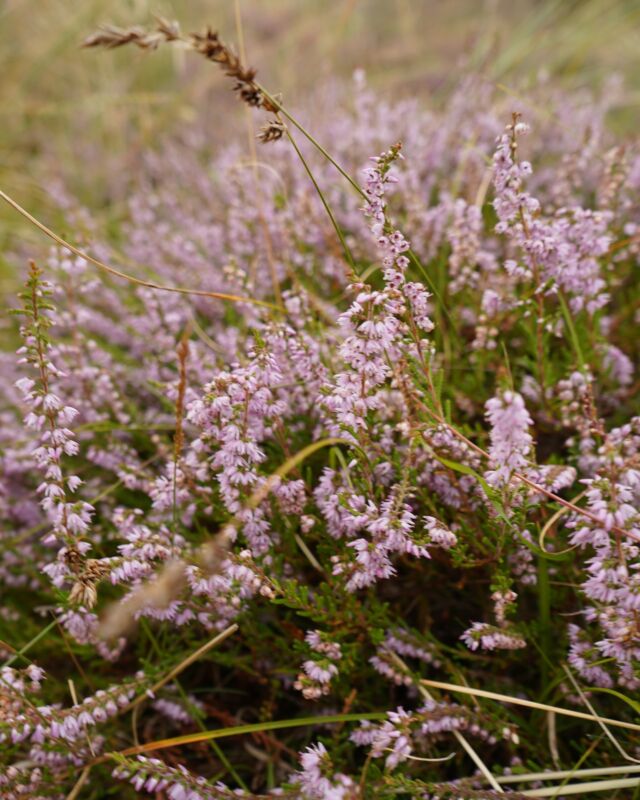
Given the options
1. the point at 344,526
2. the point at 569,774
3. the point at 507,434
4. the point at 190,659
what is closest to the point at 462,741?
the point at 569,774

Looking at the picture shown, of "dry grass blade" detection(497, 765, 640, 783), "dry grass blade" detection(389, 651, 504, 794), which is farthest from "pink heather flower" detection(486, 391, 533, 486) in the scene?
"dry grass blade" detection(497, 765, 640, 783)

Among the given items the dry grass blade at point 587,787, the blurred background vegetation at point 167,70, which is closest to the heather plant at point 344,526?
the dry grass blade at point 587,787

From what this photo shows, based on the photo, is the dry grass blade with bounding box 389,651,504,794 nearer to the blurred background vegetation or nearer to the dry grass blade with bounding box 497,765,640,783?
the dry grass blade with bounding box 497,765,640,783

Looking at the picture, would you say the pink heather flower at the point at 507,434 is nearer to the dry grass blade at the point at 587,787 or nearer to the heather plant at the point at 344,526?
the heather plant at the point at 344,526

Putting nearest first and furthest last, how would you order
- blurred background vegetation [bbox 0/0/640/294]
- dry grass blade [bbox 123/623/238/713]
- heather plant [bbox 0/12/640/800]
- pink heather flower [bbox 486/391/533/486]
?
pink heather flower [bbox 486/391/533/486]
heather plant [bbox 0/12/640/800]
dry grass blade [bbox 123/623/238/713]
blurred background vegetation [bbox 0/0/640/294]

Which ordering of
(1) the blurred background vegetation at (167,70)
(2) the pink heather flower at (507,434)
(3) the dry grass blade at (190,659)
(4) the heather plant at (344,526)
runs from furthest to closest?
1. (1) the blurred background vegetation at (167,70)
2. (3) the dry grass blade at (190,659)
3. (4) the heather plant at (344,526)
4. (2) the pink heather flower at (507,434)

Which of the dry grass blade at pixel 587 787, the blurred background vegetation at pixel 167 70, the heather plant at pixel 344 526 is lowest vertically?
the dry grass blade at pixel 587 787

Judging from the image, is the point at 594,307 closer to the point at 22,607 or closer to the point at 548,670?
the point at 548,670
